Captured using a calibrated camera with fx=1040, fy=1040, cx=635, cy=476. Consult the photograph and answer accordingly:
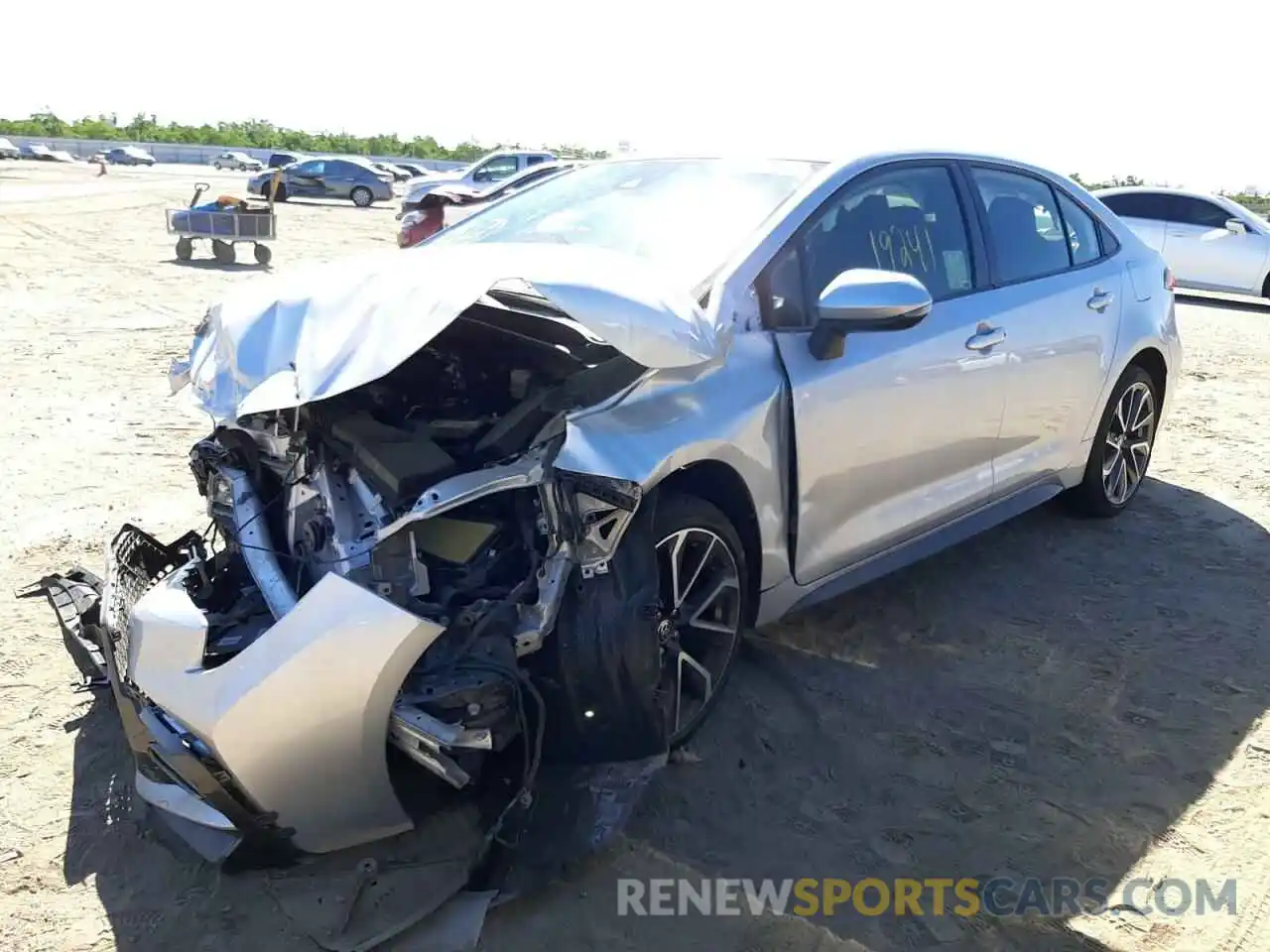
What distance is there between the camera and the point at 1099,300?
4562 millimetres

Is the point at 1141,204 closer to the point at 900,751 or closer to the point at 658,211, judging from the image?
the point at 658,211

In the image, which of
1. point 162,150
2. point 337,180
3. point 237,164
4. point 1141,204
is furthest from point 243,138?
point 1141,204

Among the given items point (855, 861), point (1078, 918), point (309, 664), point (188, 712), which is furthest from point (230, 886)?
point (1078, 918)

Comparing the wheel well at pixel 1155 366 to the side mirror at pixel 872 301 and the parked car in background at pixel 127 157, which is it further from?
the parked car in background at pixel 127 157

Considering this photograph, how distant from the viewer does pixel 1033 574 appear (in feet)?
14.9

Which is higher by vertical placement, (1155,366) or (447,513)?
(1155,366)

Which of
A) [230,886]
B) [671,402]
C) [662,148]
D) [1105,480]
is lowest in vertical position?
[230,886]

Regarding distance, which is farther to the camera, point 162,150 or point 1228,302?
point 162,150

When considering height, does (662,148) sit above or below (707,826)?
above

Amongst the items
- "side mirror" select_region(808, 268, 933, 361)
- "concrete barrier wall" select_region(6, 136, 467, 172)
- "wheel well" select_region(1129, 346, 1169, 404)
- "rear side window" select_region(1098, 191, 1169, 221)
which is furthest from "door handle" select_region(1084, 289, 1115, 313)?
"concrete barrier wall" select_region(6, 136, 467, 172)

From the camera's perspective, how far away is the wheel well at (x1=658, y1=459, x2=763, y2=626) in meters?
2.97

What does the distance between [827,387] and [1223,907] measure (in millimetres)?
1727

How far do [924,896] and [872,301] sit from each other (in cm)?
160

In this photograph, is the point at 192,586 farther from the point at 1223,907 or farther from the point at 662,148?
the point at 1223,907
